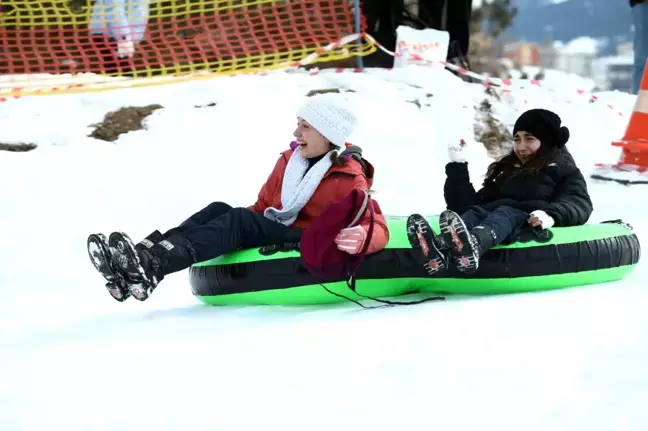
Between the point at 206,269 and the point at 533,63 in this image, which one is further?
the point at 533,63

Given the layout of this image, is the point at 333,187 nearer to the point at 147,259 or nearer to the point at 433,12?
the point at 147,259

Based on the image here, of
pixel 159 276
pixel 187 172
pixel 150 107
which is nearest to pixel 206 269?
pixel 159 276

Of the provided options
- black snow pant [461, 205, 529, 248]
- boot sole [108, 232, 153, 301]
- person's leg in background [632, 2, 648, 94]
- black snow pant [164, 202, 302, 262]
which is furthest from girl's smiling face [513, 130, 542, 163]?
person's leg in background [632, 2, 648, 94]

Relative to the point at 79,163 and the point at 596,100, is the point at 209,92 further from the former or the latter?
the point at 596,100

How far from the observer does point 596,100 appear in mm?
9000

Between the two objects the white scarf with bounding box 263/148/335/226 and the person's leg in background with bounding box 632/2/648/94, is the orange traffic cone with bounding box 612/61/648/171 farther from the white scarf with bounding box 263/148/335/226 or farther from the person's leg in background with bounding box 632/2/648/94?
the white scarf with bounding box 263/148/335/226

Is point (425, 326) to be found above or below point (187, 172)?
above

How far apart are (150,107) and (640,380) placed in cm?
538

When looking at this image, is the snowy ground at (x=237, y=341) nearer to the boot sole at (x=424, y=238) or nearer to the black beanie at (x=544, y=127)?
the boot sole at (x=424, y=238)

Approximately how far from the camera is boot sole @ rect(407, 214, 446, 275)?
3.17 metres

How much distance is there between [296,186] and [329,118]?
32 cm

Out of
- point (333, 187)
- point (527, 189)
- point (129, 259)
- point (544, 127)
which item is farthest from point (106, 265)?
point (544, 127)

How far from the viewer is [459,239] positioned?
3.13m

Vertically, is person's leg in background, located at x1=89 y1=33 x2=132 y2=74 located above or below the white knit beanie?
below
